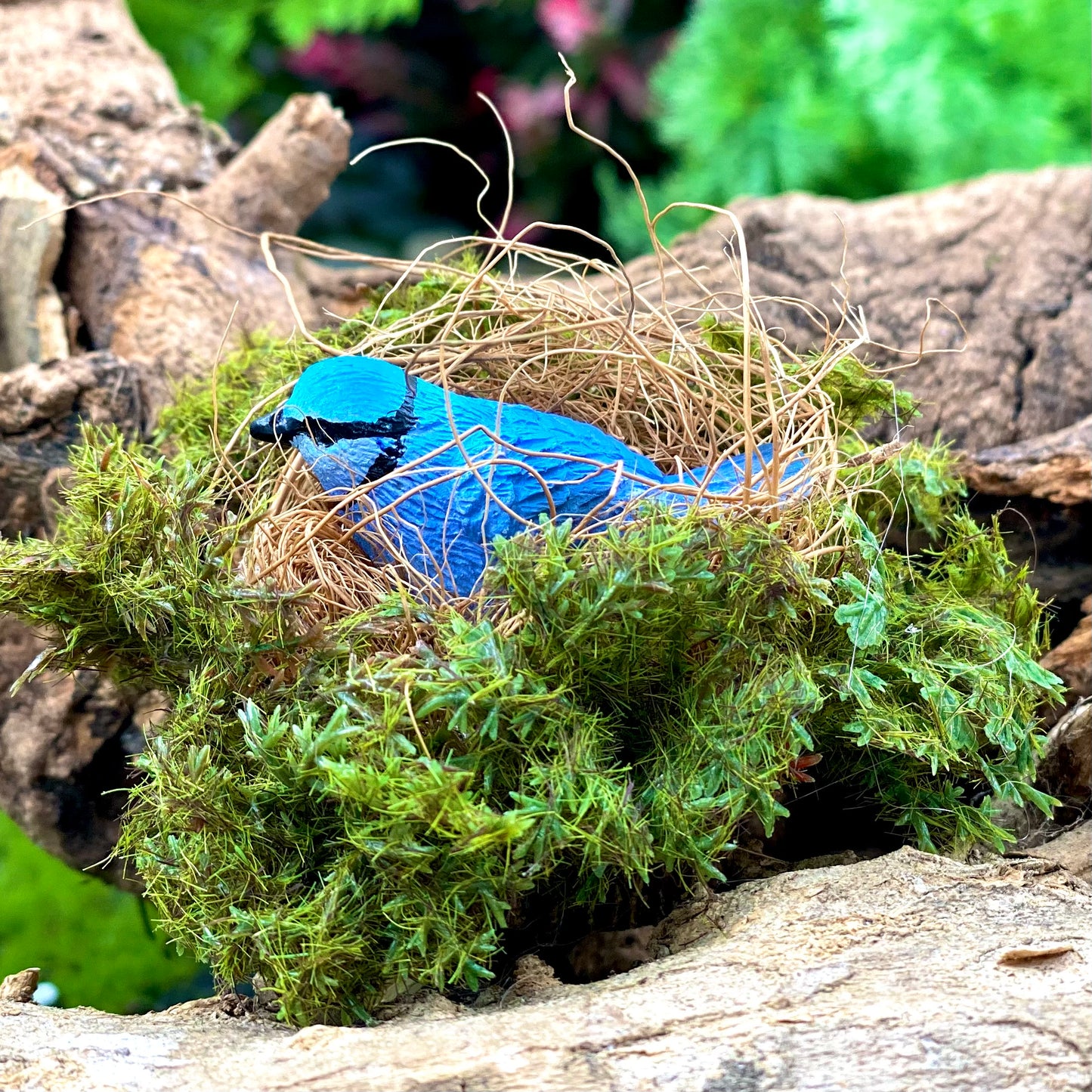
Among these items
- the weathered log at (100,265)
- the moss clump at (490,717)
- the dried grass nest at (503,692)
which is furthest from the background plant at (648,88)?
the moss clump at (490,717)

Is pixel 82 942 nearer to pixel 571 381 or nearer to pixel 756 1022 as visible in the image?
pixel 571 381

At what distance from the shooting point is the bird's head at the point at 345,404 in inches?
53.7

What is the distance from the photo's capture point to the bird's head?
53.7 inches

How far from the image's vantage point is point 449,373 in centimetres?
161

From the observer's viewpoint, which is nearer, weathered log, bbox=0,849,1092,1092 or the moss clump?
weathered log, bbox=0,849,1092,1092

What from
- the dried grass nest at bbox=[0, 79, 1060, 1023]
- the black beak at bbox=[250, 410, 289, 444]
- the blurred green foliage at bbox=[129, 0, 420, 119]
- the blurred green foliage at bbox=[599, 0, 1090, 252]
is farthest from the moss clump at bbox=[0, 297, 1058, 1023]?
the blurred green foliage at bbox=[129, 0, 420, 119]

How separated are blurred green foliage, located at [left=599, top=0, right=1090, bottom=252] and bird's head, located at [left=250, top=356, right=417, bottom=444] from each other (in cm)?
241

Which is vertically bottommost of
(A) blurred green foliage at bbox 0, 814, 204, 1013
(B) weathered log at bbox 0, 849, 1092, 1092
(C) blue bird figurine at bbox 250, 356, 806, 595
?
(A) blurred green foliage at bbox 0, 814, 204, 1013

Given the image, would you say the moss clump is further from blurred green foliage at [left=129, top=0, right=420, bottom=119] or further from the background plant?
blurred green foliage at [left=129, top=0, right=420, bottom=119]

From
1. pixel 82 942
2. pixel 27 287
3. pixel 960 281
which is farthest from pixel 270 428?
pixel 82 942

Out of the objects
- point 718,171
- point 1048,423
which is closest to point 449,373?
point 1048,423

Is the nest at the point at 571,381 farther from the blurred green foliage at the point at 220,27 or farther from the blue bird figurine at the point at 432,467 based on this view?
the blurred green foliage at the point at 220,27

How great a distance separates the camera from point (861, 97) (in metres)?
3.51

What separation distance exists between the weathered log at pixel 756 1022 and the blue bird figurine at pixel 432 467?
471 mm
